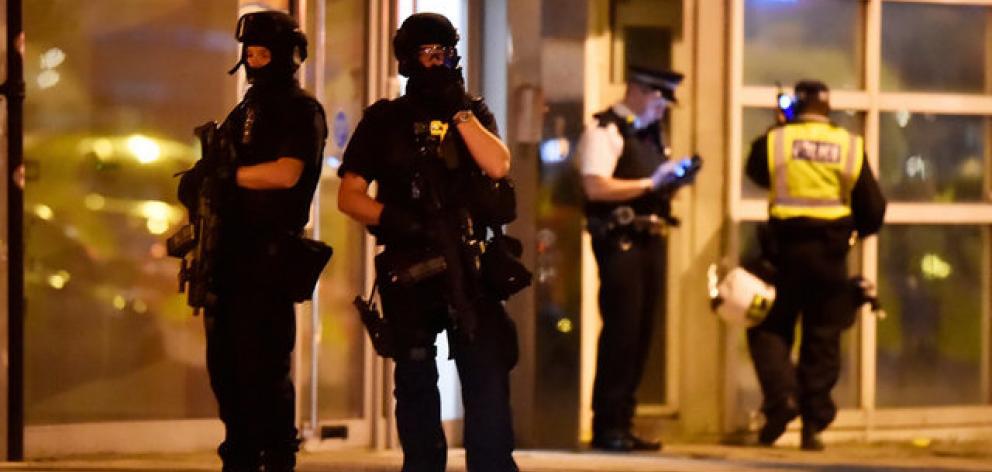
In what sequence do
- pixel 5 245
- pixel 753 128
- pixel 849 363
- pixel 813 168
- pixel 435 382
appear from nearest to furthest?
1. pixel 435 382
2. pixel 5 245
3. pixel 813 168
4. pixel 753 128
5. pixel 849 363

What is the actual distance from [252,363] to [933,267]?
4.60 metres

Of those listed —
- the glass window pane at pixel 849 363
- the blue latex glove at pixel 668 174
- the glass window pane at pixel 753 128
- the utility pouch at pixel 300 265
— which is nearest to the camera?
the utility pouch at pixel 300 265

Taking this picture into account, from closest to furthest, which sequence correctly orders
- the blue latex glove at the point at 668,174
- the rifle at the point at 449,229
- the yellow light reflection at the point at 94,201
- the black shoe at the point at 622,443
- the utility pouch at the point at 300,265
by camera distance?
the rifle at the point at 449,229 → the utility pouch at the point at 300,265 → the yellow light reflection at the point at 94,201 → the blue latex glove at the point at 668,174 → the black shoe at the point at 622,443

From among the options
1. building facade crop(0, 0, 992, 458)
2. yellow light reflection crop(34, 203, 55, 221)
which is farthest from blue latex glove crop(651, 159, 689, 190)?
yellow light reflection crop(34, 203, 55, 221)

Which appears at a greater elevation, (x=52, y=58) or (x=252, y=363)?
(x=52, y=58)

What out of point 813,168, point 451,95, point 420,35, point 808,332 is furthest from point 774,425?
point 420,35

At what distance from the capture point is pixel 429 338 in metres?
5.72

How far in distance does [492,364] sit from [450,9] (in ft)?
10.2

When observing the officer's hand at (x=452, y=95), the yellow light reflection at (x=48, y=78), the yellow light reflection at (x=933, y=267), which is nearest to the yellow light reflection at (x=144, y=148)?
the yellow light reflection at (x=48, y=78)

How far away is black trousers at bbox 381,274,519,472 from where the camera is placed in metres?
5.68

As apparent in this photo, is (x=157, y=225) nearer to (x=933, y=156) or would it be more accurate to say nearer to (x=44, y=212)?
(x=44, y=212)

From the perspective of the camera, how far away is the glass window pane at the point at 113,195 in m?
7.39

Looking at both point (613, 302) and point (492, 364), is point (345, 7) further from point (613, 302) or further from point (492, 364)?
point (492, 364)

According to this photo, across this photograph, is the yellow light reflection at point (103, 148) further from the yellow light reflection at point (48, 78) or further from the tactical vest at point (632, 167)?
the tactical vest at point (632, 167)
